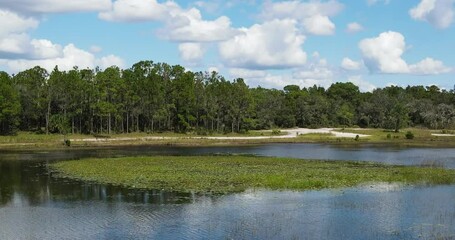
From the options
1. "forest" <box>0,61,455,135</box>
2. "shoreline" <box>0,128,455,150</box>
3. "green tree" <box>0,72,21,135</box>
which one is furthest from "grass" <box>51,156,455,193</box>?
"forest" <box>0,61,455,135</box>

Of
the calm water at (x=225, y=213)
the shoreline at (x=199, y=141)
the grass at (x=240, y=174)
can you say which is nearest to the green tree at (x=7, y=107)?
the shoreline at (x=199, y=141)

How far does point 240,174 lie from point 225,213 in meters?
17.6

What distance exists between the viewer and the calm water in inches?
1125

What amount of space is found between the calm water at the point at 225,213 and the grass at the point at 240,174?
2899mm

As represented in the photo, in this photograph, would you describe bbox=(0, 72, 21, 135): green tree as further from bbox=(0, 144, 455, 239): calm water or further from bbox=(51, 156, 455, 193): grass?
bbox=(0, 144, 455, 239): calm water

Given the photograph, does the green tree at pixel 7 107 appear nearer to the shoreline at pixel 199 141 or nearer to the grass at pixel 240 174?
the shoreline at pixel 199 141

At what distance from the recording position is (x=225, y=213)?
33.5 m

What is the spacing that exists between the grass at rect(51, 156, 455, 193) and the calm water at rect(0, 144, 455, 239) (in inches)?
114

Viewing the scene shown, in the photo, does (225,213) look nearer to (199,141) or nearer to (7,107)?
(199,141)

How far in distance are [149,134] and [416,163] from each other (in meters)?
74.1

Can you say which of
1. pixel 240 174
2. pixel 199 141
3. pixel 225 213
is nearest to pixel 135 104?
pixel 199 141

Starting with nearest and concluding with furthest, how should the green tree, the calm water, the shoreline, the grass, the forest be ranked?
the calm water → the grass → the shoreline → the green tree → the forest

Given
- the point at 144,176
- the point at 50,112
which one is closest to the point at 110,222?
the point at 144,176

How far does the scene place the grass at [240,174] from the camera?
44781 millimetres
